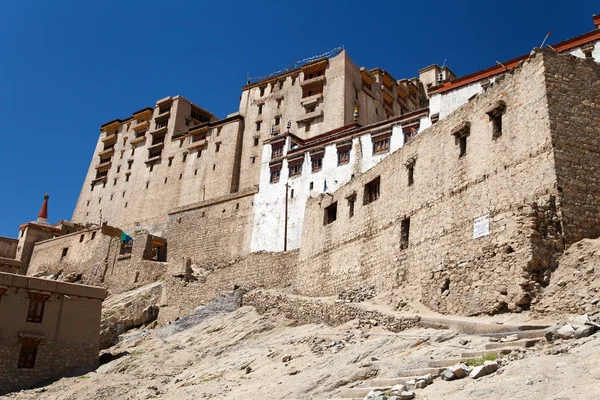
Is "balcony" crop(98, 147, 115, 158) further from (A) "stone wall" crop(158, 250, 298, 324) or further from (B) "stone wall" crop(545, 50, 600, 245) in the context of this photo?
(B) "stone wall" crop(545, 50, 600, 245)

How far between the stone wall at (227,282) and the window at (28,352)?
7223 mm

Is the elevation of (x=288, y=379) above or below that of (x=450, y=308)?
below

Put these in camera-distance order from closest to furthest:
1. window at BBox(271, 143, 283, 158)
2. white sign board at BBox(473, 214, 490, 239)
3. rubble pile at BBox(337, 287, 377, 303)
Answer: white sign board at BBox(473, 214, 490, 239) → rubble pile at BBox(337, 287, 377, 303) → window at BBox(271, 143, 283, 158)

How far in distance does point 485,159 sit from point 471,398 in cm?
916

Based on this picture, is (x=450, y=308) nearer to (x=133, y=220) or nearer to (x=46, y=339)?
(x=46, y=339)

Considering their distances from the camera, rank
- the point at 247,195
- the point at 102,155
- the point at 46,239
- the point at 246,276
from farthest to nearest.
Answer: the point at 102,155
the point at 46,239
the point at 247,195
the point at 246,276

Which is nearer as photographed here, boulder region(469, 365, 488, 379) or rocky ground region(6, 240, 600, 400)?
rocky ground region(6, 240, 600, 400)

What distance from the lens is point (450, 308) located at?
1397 cm

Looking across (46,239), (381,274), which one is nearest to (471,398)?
(381,274)

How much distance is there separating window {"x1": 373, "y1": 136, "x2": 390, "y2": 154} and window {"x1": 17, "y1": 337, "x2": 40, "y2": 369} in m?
20.2

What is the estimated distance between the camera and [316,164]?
3578 cm

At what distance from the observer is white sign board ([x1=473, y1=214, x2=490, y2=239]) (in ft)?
46.7

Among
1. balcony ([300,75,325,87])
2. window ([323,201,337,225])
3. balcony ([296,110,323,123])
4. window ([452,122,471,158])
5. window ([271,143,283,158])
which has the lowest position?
window ([323,201,337,225])

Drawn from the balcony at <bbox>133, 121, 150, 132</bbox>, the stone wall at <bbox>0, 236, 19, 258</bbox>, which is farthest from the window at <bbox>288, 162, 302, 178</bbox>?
the stone wall at <bbox>0, 236, 19, 258</bbox>
